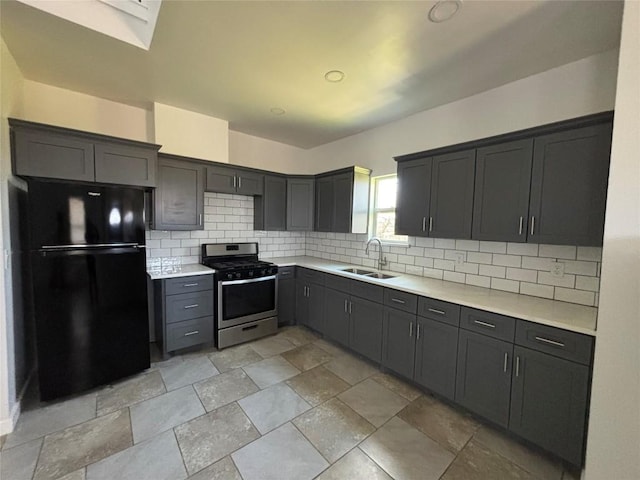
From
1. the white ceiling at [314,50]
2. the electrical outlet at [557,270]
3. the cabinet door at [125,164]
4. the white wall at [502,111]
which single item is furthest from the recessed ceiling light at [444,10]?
the cabinet door at [125,164]

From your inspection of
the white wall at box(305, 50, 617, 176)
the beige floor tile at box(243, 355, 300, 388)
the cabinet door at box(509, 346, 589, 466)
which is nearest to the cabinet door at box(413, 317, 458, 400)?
the cabinet door at box(509, 346, 589, 466)

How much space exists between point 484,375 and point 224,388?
211 cm

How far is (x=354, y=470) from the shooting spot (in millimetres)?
1588

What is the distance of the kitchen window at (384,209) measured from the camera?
3.33m

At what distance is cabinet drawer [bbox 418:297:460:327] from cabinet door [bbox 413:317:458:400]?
0.14 ft

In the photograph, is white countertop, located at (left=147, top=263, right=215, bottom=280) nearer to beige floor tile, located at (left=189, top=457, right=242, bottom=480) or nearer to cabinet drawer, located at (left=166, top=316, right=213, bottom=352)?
cabinet drawer, located at (left=166, top=316, right=213, bottom=352)

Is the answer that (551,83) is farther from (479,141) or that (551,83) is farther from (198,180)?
(198,180)

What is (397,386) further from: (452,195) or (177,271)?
(177,271)

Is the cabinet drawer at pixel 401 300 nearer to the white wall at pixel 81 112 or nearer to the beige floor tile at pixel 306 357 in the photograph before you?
the beige floor tile at pixel 306 357

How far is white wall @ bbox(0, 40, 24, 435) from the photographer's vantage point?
1.77 meters

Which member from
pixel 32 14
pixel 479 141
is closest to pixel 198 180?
pixel 32 14

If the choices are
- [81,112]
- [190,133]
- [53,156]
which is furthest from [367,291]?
[81,112]

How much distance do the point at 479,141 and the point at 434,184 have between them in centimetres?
49

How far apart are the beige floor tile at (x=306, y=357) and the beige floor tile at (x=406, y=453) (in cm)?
101
